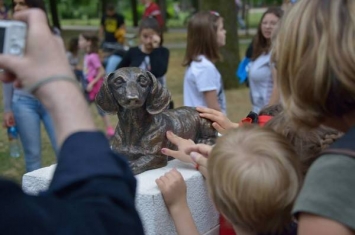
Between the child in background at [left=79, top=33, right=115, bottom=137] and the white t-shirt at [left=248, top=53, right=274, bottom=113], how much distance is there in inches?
106

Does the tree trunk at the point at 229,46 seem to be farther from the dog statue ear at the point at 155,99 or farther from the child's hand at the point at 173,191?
the child's hand at the point at 173,191

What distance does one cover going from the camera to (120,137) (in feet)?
9.02

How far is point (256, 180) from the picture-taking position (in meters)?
1.68

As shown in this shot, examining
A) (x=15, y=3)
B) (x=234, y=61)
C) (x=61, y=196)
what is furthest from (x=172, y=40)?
(x=61, y=196)

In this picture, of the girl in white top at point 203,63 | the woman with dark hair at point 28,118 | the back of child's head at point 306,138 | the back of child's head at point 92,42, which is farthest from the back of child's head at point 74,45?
the back of child's head at point 306,138

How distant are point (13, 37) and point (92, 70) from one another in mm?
7531

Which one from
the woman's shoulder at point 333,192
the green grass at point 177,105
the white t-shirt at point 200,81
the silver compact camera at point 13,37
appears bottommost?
the green grass at point 177,105

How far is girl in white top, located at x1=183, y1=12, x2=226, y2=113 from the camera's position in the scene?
4941mm

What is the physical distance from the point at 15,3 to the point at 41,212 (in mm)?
3803

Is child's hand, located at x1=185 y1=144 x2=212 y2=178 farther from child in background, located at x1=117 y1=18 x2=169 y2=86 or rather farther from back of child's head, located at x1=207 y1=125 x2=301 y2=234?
child in background, located at x1=117 y1=18 x2=169 y2=86

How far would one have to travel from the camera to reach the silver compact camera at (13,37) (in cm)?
114

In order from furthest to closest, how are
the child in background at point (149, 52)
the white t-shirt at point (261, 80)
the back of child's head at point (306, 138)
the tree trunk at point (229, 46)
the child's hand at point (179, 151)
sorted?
the tree trunk at point (229, 46) → the child in background at point (149, 52) → the white t-shirt at point (261, 80) → the child's hand at point (179, 151) → the back of child's head at point (306, 138)

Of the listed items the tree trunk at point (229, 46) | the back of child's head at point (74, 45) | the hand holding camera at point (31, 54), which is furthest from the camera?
the tree trunk at point (229, 46)

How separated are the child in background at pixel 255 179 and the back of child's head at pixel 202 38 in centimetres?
335
